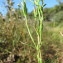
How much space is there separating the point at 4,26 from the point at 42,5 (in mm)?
4066

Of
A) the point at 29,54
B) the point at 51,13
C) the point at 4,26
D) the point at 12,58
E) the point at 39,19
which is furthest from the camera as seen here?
the point at 51,13

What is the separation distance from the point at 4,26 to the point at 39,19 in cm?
407

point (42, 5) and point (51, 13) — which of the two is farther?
point (51, 13)

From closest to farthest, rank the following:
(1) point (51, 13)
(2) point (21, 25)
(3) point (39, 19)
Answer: (3) point (39, 19) < (2) point (21, 25) < (1) point (51, 13)

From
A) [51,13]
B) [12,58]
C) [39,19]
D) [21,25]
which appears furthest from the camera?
[51,13]

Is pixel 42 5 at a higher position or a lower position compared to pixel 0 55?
higher

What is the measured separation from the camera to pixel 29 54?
6344mm

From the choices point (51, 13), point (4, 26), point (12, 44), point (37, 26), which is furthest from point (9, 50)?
point (51, 13)

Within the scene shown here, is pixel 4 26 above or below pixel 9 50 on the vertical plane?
above

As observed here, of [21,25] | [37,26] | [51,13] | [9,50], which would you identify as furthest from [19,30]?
[51,13]

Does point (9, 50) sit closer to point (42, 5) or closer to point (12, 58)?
point (12, 58)

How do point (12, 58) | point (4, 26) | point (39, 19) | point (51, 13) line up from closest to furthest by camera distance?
point (39, 19) → point (12, 58) → point (4, 26) → point (51, 13)

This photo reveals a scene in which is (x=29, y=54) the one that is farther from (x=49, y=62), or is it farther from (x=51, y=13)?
(x=51, y=13)

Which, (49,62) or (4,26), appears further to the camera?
(4,26)
